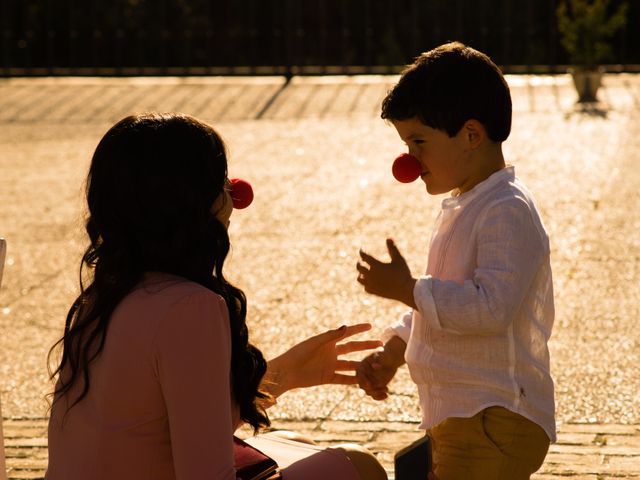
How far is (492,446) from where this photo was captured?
9.43 ft

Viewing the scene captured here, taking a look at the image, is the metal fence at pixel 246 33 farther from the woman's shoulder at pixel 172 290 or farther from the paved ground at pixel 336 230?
the woman's shoulder at pixel 172 290

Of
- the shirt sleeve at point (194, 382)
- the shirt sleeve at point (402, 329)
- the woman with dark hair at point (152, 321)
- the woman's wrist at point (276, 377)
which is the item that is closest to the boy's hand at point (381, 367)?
the shirt sleeve at point (402, 329)

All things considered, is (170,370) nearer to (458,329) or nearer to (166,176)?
(166,176)

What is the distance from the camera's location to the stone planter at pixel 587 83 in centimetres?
1391

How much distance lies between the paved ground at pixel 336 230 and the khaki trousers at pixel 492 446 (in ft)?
1.86

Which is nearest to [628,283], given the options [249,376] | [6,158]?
Result: [249,376]

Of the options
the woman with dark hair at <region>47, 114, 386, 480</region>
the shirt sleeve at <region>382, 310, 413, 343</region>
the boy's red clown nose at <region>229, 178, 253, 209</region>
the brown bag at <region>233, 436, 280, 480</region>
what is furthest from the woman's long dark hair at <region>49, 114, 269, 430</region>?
the shirt sleeve at <region>382, 310, 413, 343</region>

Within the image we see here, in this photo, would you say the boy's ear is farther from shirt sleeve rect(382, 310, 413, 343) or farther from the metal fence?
the metal fence

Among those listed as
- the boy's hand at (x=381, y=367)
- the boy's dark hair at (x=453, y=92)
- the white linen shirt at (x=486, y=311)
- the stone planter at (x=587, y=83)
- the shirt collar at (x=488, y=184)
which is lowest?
the stone planter at (x=587, y=83)

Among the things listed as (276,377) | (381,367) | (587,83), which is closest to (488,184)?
(381,367)

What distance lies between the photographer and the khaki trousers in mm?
2877

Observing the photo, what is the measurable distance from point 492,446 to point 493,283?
41cm

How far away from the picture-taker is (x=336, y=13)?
20.8m

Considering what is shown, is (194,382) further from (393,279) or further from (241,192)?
(393,279)
